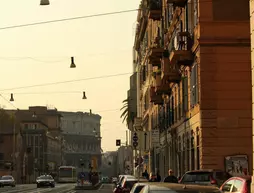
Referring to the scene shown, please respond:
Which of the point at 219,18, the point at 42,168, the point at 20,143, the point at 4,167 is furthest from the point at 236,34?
the point at 42,168

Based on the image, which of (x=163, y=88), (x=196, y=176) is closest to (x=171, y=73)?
(x=163, y=88)

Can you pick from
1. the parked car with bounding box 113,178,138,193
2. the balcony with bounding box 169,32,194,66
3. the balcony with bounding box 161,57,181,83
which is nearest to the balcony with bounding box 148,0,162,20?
the balcony with bounding box 161,57,181,83

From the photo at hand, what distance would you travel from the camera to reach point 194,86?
115 feet

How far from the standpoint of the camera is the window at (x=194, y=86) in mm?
34325

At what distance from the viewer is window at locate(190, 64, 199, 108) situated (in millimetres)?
34325

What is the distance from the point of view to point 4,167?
393ft

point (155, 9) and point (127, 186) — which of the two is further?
point (155, 9)

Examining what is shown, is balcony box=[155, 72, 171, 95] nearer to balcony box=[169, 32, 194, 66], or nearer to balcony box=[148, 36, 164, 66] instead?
balcony box=[148, 36, 164, 66]

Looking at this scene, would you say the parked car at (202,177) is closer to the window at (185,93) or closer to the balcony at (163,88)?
the window at (185,93)

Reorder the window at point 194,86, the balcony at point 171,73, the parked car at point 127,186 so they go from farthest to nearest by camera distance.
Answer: the balcony at point 171,73
the window at point 194,86
the parked car at point 127,186

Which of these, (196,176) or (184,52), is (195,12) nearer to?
(184,52)

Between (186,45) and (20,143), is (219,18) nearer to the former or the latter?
(186,45)

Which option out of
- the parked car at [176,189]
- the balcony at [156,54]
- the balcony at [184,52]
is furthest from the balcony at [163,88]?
the parked car at [176,189]

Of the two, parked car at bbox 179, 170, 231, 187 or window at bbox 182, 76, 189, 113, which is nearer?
parked car at bbox 179, 170, 231, 187
